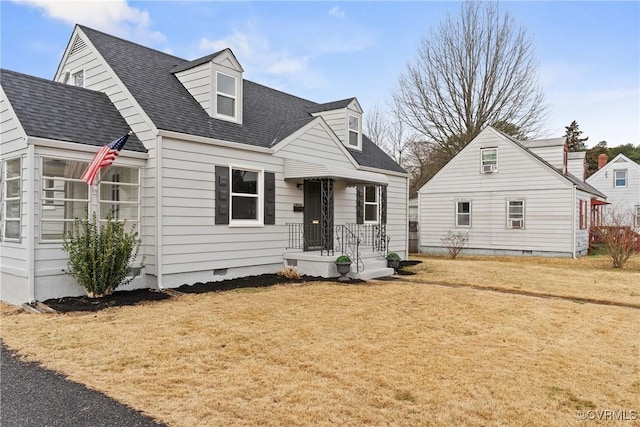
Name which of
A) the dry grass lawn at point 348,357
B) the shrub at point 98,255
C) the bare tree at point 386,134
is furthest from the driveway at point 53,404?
the bare tree at point 386,134

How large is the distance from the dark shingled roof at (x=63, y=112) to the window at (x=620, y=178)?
3170 cm

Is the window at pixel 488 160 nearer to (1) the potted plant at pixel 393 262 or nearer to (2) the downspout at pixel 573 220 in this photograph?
(2) the downspout at pixel 573 220

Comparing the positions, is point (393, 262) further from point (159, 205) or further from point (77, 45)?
point (77, 45)

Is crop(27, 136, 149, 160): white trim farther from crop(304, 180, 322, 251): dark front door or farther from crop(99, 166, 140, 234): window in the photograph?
crop(304, 180, 322, 251): dark front door

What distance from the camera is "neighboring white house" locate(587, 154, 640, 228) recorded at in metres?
28.0

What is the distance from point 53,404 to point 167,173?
5578 millimetres

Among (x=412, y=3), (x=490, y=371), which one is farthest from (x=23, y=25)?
(x=490, y=371)

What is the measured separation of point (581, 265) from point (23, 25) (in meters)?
18.4

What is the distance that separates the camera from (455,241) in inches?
768

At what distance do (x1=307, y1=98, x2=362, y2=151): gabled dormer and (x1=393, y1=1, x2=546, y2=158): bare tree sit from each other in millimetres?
12390

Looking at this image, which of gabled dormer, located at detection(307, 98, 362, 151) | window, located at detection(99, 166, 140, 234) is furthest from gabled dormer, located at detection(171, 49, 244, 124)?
gabled dormer, located at detection(307, 98, 362, 151)

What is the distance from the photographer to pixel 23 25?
9.59 metres

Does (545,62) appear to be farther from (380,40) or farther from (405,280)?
(405,280)

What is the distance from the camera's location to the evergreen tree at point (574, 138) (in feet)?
156
